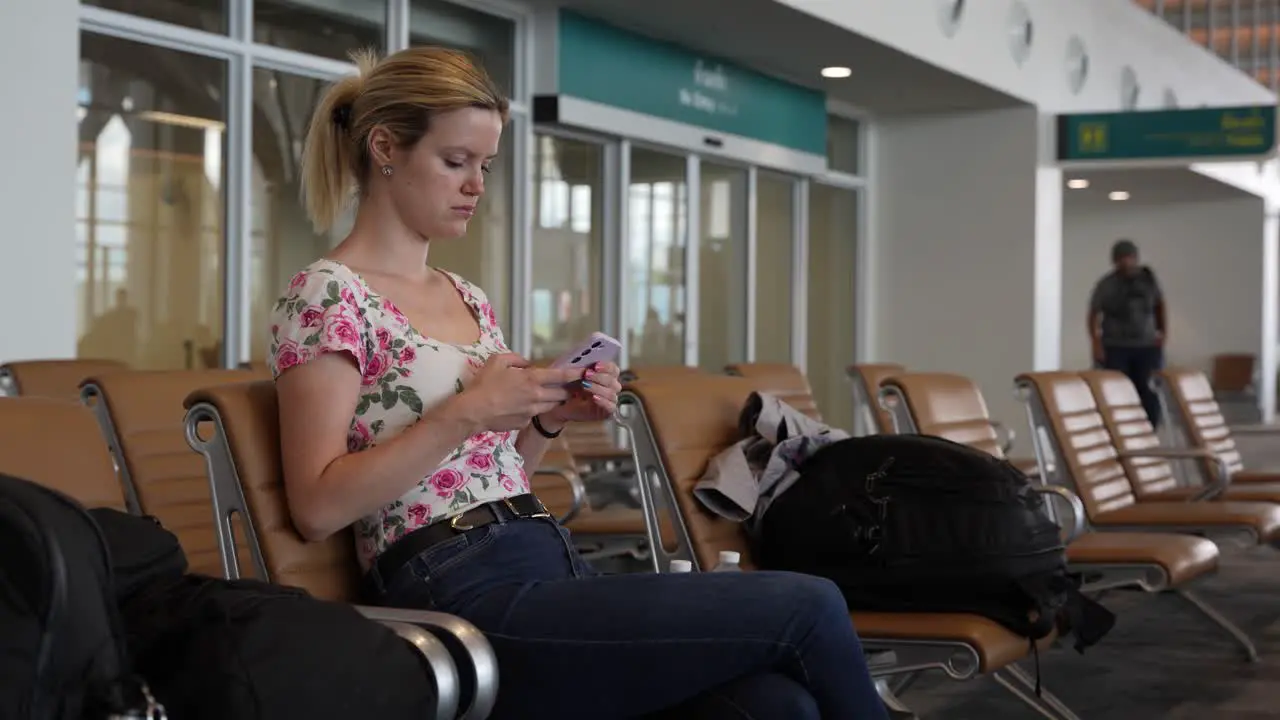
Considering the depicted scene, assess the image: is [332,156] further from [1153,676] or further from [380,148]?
[1153,676]

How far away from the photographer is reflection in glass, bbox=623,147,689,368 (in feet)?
33.6

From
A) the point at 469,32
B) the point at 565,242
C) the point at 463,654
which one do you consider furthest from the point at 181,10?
the point at 463,654

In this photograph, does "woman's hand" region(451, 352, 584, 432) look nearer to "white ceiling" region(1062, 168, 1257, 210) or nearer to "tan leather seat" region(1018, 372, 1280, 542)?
"tan leather seat" region(1018, 372, 1280, 542)

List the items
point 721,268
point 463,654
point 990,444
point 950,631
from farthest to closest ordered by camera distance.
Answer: point 721,268 → point 990,444 → point 950,631 → point 463,654

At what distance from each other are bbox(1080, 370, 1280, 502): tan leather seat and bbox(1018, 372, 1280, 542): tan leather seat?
0.08 metres

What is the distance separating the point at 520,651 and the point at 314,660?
0.41 metres

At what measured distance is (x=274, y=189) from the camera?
7.34 m

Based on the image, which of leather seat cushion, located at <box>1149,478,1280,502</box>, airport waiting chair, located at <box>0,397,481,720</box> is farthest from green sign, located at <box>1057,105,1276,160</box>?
airport waiting chair, located at <box>0,397,481,720</box>

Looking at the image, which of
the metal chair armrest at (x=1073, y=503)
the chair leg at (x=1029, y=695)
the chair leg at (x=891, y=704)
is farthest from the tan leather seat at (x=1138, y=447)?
the chair leg at (x=891, y=704)

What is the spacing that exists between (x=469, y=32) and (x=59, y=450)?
6899 millimetres

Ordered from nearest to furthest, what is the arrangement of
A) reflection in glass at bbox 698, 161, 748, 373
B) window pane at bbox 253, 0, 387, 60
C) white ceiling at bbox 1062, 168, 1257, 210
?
window pane at bbox 253, 0, 387, 60, reflection in glass at bbox 698, 161, 748, 373, white ceiling at bbox 1062, 168, 1257, 210

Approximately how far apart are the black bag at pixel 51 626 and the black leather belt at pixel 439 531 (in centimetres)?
68

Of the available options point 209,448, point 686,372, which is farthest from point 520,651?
point 686,372

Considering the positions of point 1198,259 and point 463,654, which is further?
point 1198,259
